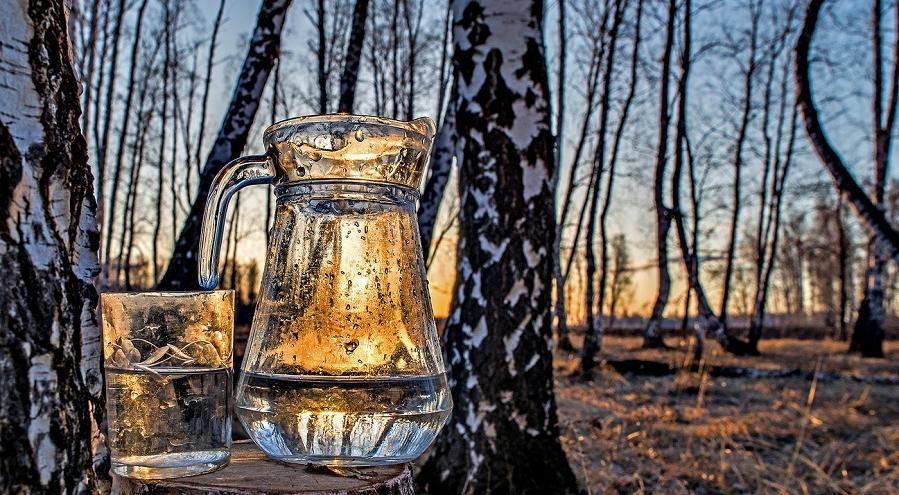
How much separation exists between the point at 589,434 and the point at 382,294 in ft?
16.3

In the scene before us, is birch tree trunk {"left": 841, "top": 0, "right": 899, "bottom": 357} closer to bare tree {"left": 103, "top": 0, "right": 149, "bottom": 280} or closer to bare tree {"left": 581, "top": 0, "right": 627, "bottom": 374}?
bare tree {"left": 581, "top": 0, "right": 627, "bottom": 374}

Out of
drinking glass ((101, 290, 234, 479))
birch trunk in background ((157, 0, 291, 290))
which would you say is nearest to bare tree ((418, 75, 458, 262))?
birch trunk in background ((157, 0, 291, 290))

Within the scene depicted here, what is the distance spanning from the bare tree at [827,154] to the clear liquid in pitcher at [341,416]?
3.18m

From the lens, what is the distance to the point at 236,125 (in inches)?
173

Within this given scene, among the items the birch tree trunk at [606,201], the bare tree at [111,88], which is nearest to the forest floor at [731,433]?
the birch tree trunk at [606,201]

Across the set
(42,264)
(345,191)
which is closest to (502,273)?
(345,191)

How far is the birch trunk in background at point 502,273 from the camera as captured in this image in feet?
10.3

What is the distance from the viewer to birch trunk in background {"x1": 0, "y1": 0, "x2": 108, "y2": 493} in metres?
0.76

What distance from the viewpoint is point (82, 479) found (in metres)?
0.85

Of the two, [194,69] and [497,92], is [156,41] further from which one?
[497,92]

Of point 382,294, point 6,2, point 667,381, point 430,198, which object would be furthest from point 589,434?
point 6,2

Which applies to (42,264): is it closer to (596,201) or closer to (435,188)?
(435,188)

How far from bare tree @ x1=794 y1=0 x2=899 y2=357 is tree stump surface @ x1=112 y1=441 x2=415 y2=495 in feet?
10.5

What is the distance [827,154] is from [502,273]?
5.71 feet
